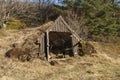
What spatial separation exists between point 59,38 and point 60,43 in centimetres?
47

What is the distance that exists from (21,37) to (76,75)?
7.54 meters

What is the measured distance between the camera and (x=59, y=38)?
2575 cm

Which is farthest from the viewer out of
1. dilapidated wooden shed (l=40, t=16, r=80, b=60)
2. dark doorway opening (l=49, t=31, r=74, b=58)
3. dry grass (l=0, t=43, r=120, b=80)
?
dark doorway opening (l=49, t=31, r=74, b=58)

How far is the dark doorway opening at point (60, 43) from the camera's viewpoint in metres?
24.8

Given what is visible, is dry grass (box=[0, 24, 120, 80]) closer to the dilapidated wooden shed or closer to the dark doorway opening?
the dilapidated wooden shed

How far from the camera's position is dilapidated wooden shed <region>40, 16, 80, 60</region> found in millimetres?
22609

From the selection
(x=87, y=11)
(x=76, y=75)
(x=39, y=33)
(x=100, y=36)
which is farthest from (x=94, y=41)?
(x=76, y=75)

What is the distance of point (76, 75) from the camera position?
1775 centimetres

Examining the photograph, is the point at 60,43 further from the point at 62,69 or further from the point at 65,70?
the point at 65,70

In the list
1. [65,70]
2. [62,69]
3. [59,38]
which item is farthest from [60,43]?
[65,70]

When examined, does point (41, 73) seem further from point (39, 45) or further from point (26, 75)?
point (39, 45)

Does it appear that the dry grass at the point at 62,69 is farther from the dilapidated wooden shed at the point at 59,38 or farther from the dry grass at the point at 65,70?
the dilapidated wooden shed at the point at 59,38

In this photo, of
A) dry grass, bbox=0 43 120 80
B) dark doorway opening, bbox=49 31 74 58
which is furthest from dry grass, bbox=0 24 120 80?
dark doorway opening, bbox=49 31 74 58

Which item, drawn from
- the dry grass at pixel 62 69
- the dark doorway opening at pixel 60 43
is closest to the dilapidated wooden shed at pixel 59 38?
the dark doorway opening at pixel 60 43
